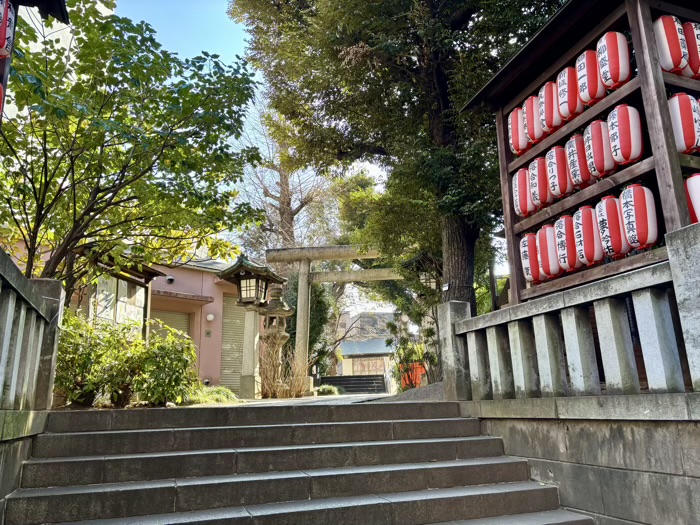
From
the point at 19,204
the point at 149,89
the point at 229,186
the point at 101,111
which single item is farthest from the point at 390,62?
the point at 19,204

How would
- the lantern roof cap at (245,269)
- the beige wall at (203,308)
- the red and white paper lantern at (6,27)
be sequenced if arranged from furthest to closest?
the beige wall at (203,308)
the lantern roof cap at (245,269)
the red and white paper lantern at (6,27)

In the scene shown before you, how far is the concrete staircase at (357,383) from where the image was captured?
20.5m

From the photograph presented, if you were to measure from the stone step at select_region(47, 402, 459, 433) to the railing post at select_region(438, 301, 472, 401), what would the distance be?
20cm

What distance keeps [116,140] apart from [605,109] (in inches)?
199

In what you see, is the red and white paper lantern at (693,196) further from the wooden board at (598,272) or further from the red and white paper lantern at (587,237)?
the red and white paper lantern at (587,237)

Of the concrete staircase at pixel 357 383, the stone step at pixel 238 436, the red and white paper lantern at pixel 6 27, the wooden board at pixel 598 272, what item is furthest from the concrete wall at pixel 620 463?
the concrete staircase at pixel 357 383

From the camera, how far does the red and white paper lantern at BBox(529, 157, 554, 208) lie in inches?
181

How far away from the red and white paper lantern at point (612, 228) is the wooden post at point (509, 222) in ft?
3.58

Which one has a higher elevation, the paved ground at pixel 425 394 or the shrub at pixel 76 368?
the shrub at pixel 76 368

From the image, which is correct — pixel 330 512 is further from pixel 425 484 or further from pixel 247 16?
pixel 247 16

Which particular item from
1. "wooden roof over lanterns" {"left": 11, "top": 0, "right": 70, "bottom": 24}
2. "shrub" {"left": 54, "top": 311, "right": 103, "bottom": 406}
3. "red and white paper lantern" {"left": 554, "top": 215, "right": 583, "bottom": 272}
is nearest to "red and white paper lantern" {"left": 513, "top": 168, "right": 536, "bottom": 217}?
"red and white paper lantern" {"left": 554, "top": 215, "right": 583, "bottom": 272}

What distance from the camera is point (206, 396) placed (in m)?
7.65

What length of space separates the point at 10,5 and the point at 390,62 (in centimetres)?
646

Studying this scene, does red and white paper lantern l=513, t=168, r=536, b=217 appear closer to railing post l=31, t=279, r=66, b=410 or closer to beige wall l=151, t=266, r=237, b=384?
railing post l=31, t=279, r=66, b=410
